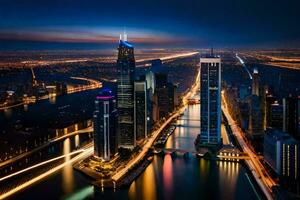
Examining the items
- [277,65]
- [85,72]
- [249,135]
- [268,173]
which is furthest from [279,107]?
[85,72]

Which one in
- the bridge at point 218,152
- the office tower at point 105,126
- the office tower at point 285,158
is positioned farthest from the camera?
the bridge at point 218,152

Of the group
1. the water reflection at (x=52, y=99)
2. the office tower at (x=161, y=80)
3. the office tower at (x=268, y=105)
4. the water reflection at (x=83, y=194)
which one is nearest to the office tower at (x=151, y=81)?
the office tower at (x=161, y=80)

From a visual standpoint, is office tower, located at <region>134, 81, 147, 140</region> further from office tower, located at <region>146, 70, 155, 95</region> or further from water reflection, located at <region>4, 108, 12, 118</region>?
water reflection, located at <region>4, 108, 12, 118</region>

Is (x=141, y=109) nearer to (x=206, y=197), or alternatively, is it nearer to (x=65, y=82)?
(x=65, y=82)

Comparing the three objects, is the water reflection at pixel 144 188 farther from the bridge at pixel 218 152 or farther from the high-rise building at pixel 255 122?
the high-rise building at pixel 255 122

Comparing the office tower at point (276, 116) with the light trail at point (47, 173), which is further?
the office tower at point (276, 116)

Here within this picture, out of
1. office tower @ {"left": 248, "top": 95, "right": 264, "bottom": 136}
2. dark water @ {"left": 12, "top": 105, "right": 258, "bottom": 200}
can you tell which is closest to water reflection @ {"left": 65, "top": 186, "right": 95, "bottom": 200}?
dark water @ {"left": 12, "top": 105, "right": 258, "bottom": 200}

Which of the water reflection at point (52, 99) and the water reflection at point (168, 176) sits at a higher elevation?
the water reflection at point (52, 99)
